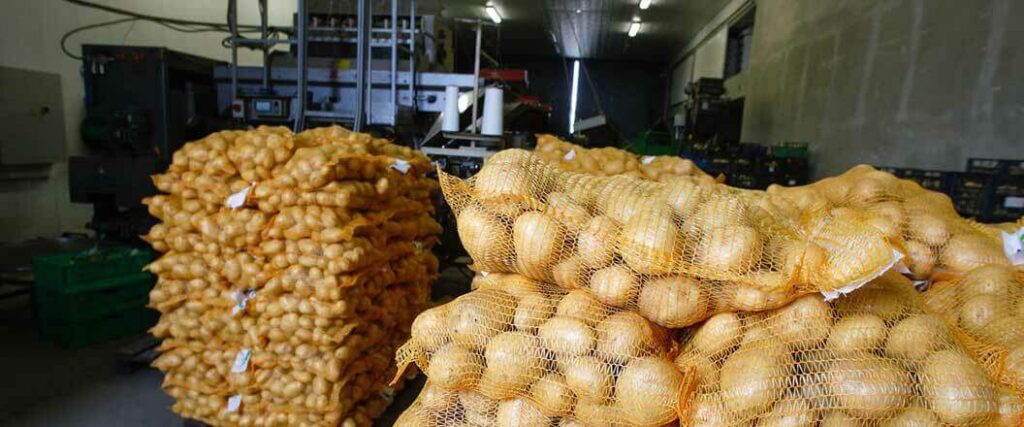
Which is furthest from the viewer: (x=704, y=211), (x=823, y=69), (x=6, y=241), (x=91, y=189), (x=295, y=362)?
(x=823, y=69)

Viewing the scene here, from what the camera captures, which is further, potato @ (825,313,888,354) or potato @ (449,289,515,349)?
potato @ (449,289,515,349)

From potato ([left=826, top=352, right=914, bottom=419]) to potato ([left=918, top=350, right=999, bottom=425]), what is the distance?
0.14 ft

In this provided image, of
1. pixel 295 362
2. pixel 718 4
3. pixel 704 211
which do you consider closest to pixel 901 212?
pixel 704 211

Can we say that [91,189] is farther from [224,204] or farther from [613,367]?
[613,367]

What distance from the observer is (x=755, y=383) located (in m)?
1.20

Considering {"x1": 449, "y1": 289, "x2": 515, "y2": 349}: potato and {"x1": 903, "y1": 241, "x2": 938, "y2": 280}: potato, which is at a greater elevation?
{"x1": 903, "y1": 241, "x2": 938, "y2": 280}: potato

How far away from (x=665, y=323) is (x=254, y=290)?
2.21 metres

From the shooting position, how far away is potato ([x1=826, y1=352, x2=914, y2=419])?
3.80 ft

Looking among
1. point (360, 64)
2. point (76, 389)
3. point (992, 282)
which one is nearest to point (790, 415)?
point (992, 282)

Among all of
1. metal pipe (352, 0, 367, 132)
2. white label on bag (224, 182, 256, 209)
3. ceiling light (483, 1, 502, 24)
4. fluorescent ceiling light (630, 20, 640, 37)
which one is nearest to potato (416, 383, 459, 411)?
white label on bag (224, 182, 256, 209)

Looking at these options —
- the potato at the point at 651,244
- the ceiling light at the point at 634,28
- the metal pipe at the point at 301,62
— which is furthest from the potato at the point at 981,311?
the ceiling light at the point at 634,28

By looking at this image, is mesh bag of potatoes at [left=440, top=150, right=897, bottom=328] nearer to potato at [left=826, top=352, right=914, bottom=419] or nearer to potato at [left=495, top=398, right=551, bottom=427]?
potato at [left=826, top=352, right=914, bottom=419]

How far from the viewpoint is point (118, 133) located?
16.9ft

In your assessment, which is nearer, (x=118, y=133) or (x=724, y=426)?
(x=724, y=426)
